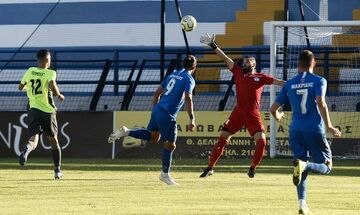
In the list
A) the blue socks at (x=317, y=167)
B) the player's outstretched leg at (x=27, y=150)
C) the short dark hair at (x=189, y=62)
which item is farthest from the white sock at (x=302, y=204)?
the player's outstretched leg at (x=27, y=150)

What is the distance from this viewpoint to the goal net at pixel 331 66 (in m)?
26.1

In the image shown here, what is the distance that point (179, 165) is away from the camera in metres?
23.4

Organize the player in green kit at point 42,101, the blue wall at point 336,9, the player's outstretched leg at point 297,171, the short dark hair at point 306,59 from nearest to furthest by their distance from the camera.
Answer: the player's outstretched leg at point 297,171, the short dark hair at point 306,59, the player in green kit at point 42,101, the blue wall at point 336,9

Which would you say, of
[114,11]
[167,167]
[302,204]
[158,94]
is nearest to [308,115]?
[302,204]

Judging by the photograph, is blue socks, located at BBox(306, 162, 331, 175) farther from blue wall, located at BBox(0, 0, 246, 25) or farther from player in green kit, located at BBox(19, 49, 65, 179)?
blue wall, located at BBox(0, 0, 246, 25)

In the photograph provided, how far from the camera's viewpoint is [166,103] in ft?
60.0

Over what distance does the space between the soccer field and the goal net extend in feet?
10.2

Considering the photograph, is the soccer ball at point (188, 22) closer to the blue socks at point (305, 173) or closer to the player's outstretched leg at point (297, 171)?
the blue socks at point (305, 173)

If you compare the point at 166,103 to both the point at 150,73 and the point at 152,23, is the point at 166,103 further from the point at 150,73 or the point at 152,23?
the point at 152,23

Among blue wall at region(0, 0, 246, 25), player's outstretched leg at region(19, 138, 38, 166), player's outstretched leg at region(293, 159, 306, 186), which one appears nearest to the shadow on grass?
player's outstretched leg at region(19, 138, 38, 166)

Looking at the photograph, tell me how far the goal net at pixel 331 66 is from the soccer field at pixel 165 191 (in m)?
3.12

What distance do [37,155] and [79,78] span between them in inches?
122

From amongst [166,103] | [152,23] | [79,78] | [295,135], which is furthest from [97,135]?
[295,135]

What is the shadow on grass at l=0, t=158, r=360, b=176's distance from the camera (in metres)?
21.8
